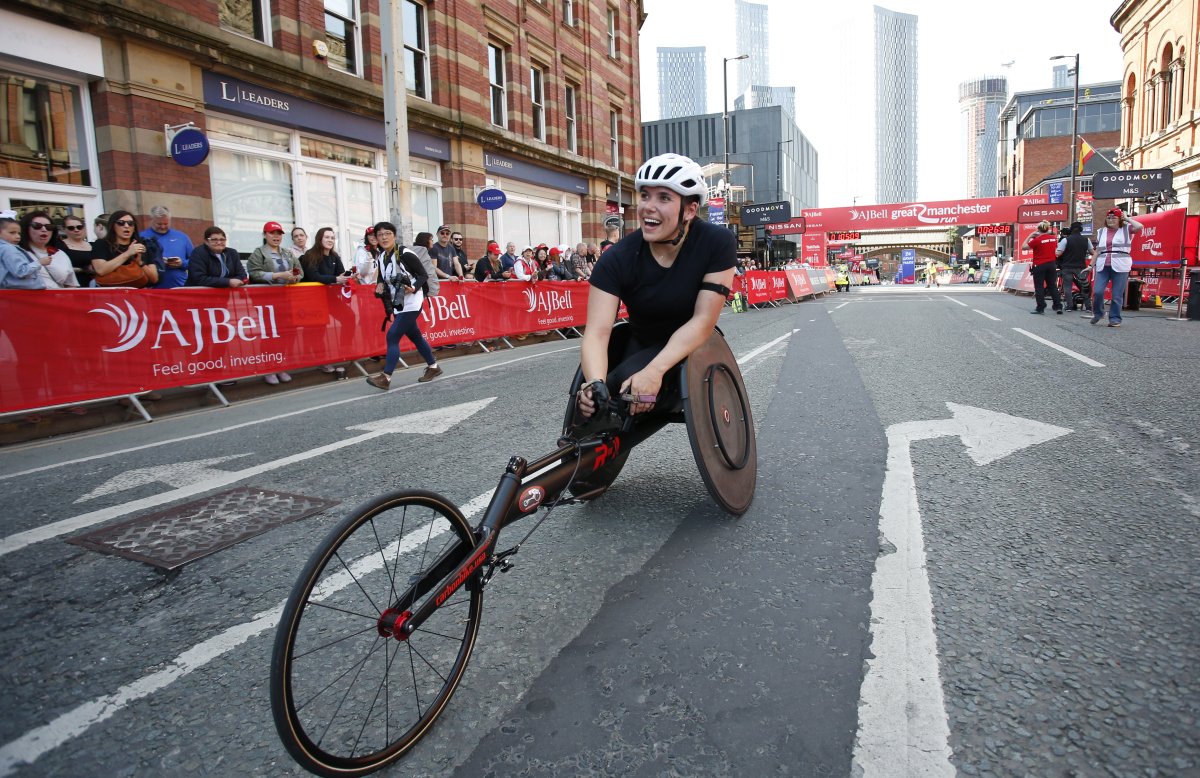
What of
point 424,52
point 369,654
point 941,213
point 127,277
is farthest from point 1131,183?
point 369,654

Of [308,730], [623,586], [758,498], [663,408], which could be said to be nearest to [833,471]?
[758,498]

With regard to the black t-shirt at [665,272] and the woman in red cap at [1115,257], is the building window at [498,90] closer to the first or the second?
the woman in red cap at [1115,257]

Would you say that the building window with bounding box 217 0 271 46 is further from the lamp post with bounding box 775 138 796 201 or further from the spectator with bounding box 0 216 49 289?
the lamp post with bounding box 775 138 796 201

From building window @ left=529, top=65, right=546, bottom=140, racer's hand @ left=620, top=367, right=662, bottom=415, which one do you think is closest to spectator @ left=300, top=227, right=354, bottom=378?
racer's hand @ left=620, top=367, right=662, bottom=415

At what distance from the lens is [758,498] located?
12.5 feet

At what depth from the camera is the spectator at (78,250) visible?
8.03 m

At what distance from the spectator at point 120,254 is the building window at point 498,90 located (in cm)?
1546

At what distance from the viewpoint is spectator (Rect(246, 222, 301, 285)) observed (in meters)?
9.66

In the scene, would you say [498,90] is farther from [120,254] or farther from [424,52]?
[120,254]

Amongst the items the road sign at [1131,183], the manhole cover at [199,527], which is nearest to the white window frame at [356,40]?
the manhole cover at [199,527]

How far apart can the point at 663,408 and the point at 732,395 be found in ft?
1.42

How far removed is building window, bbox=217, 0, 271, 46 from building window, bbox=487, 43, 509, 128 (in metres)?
8.37

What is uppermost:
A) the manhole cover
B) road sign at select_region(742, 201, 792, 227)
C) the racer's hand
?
road sign at select_region(742, 201, 792, 227)

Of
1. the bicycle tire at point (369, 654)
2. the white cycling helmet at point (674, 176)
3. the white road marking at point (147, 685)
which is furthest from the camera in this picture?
the white cycling helmet at point (674, 176)
